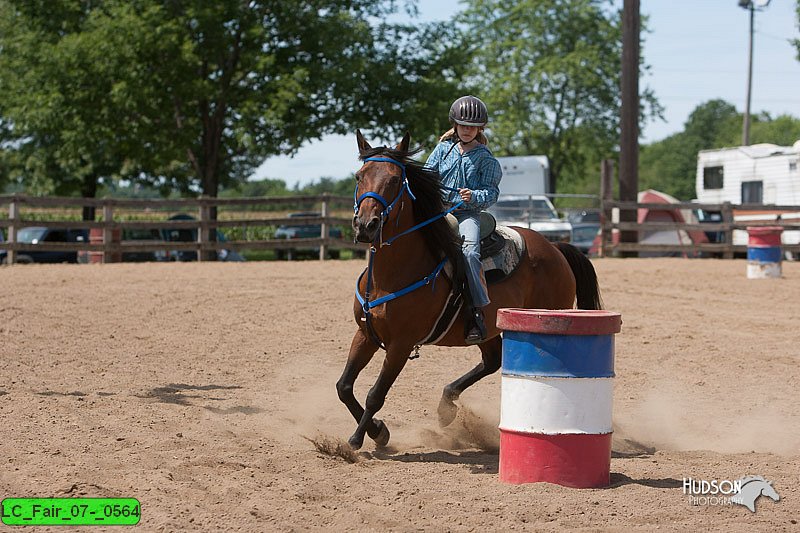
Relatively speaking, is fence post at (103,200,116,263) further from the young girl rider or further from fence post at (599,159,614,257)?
the young girl rider

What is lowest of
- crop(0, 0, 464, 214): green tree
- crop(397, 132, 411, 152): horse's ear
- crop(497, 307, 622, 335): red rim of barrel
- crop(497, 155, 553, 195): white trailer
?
crop(497, 307, 622, 335): red rim of barrel

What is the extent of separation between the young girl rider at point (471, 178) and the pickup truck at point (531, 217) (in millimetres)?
17381

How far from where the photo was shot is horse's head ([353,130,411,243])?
5953 millimetres

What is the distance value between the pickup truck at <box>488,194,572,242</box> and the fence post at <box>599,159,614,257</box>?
0.89 metres

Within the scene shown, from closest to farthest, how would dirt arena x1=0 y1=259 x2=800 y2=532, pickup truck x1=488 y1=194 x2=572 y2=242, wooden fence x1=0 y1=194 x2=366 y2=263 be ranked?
dirt arena x1=0 y1=259 x2=800 y2=532
wooden fence x1=0 y1=194 x2=366 y2=263
pickup truck x1=488 y1=194 x2=572 y2=242

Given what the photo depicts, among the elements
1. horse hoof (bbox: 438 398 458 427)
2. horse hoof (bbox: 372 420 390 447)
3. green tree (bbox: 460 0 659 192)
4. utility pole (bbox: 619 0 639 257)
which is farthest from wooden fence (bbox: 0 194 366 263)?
green tree (bbox: 460 0 659 192)

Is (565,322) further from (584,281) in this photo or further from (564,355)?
(584,281)

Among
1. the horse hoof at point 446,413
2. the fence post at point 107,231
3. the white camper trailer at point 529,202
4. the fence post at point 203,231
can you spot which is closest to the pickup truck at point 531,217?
the white camper trailer at point 529,202

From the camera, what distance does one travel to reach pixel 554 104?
172 ft

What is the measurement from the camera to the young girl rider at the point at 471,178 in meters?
6.84

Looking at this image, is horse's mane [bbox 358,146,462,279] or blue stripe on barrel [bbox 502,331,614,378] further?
horse's mane [bbox 358,146,462,279]

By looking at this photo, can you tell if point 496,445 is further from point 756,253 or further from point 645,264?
point 645,264

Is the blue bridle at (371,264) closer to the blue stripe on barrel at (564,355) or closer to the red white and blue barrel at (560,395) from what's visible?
the red white and blue barrel at (560,395)

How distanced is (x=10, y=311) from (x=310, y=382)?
513cm
